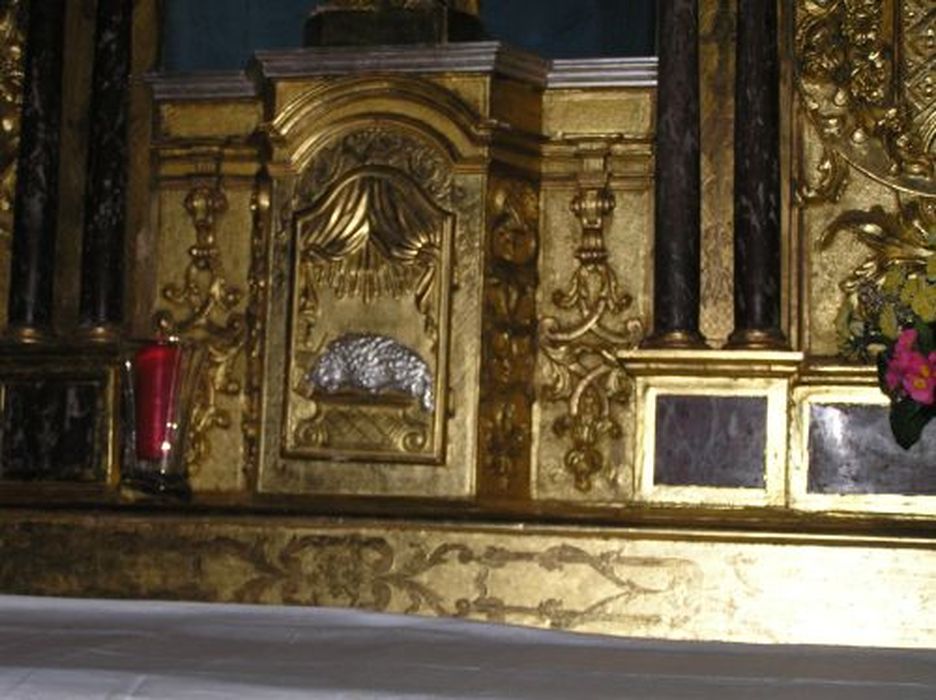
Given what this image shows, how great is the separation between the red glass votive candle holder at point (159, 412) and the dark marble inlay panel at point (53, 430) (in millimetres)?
403

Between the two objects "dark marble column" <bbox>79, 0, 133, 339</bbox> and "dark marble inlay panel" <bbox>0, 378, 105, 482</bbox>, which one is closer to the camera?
"dark marble inlay panel" <bbox>0, 378, 105, 482</bbox>

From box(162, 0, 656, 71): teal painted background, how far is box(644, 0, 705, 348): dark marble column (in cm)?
82

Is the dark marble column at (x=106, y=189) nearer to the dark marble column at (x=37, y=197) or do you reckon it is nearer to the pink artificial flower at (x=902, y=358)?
the dark marble column at (x=37, y=197)

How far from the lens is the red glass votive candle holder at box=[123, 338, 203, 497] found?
251 inches

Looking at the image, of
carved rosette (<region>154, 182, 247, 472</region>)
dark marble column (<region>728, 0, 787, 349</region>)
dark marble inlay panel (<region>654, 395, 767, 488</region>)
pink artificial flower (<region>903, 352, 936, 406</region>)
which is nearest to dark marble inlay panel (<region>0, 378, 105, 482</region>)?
carved rosette (<region>154, 182, 247, 472</region>)

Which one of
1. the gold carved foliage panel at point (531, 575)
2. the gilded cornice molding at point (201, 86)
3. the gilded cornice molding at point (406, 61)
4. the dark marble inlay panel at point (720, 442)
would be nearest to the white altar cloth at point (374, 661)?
the gold carved foliage panel at point (531, 575)

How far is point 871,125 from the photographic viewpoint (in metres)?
6.70

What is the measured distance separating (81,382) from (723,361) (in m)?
2.35

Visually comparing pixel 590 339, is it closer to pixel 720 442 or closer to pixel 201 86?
pixel 720 442

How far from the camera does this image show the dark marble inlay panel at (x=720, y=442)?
20.6 feet

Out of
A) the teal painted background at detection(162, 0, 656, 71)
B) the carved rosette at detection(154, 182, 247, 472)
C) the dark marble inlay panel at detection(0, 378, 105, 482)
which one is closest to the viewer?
the dark marble inlay panel at detection(0, 378, 105, 482)

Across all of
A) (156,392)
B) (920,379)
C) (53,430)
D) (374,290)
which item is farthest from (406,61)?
(920,379)

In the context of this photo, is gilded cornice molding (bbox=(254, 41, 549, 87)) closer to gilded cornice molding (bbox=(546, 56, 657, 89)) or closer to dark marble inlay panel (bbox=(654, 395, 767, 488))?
gilded cornice molding (bbox=(546, 56, 657, 89))

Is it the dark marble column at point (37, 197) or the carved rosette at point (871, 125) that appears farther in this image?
the dark marble column at point (37, 197)
